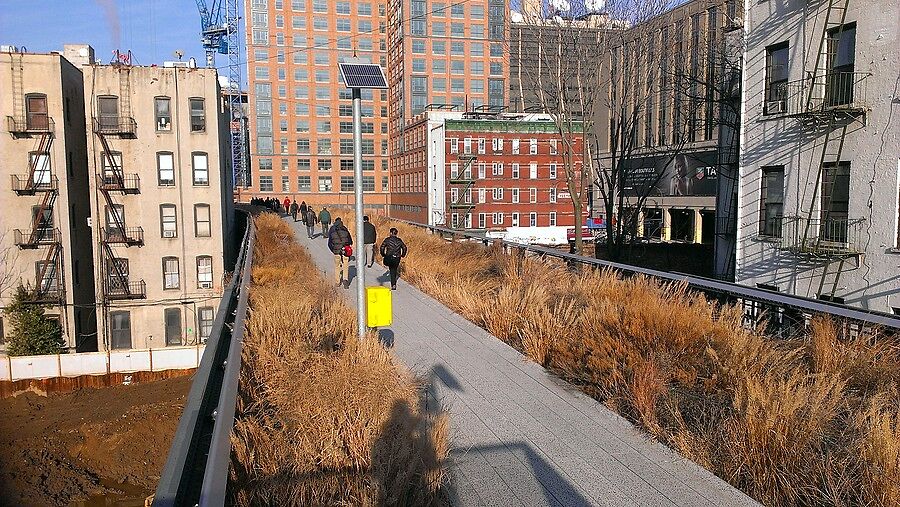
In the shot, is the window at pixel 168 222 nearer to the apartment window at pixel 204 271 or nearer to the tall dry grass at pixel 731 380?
the apartment window at pixel 204 271

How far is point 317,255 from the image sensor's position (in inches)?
947

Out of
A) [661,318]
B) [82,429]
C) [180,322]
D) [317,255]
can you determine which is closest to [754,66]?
[661,318]

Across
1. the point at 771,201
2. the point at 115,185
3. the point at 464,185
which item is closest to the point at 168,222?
the point at 115,185

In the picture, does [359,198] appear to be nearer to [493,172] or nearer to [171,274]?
[171,274]

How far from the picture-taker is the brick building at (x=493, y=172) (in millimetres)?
71812

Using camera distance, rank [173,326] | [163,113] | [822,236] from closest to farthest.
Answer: [822,236]
[163,113]
[173,326]

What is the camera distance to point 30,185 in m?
39.2

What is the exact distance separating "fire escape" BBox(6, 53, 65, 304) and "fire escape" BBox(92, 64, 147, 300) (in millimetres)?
2548

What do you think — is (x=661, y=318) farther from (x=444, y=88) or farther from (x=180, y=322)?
(x=444, y=88)

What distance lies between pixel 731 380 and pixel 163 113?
1665 inches

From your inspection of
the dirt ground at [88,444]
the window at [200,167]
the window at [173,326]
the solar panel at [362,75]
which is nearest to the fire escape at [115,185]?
the window at [173,326]

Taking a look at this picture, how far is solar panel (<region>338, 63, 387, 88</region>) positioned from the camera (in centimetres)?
839

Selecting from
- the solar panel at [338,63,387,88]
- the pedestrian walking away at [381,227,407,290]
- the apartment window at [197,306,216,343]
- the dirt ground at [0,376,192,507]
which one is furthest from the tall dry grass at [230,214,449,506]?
the apartment window at [197,306,216,343]

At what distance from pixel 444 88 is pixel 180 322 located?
58332 mm
